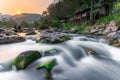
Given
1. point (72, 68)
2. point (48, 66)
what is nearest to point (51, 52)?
point (72, 68)

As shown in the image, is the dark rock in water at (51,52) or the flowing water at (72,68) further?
the dark rock in water at (51,52)

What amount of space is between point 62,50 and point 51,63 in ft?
11.8

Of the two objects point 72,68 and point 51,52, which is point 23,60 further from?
point 51,52

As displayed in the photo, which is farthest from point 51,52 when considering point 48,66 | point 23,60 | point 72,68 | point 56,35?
point 56,35

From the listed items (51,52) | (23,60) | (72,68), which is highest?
(23,60)

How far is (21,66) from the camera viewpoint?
7332mm

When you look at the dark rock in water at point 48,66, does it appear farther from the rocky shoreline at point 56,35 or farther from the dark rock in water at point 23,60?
the rocky shoreline at point 56,35

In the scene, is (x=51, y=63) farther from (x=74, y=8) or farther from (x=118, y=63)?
(x=74, y=8)

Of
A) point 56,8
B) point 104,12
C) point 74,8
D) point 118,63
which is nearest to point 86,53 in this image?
point 118,63

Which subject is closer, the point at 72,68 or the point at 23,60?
the point at 23,60

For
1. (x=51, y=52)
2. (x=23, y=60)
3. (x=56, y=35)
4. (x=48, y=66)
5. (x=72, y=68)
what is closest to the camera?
(x=48, y=66)

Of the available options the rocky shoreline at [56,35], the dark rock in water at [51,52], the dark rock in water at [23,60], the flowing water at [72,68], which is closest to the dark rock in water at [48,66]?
the flowing water at [72,68]

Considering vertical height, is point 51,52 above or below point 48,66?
below

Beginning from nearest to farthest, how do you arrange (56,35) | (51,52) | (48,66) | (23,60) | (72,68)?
1. (48,66)
2. (23,60)
3. (72,68)
4. (51,52)
5. (56,35)
